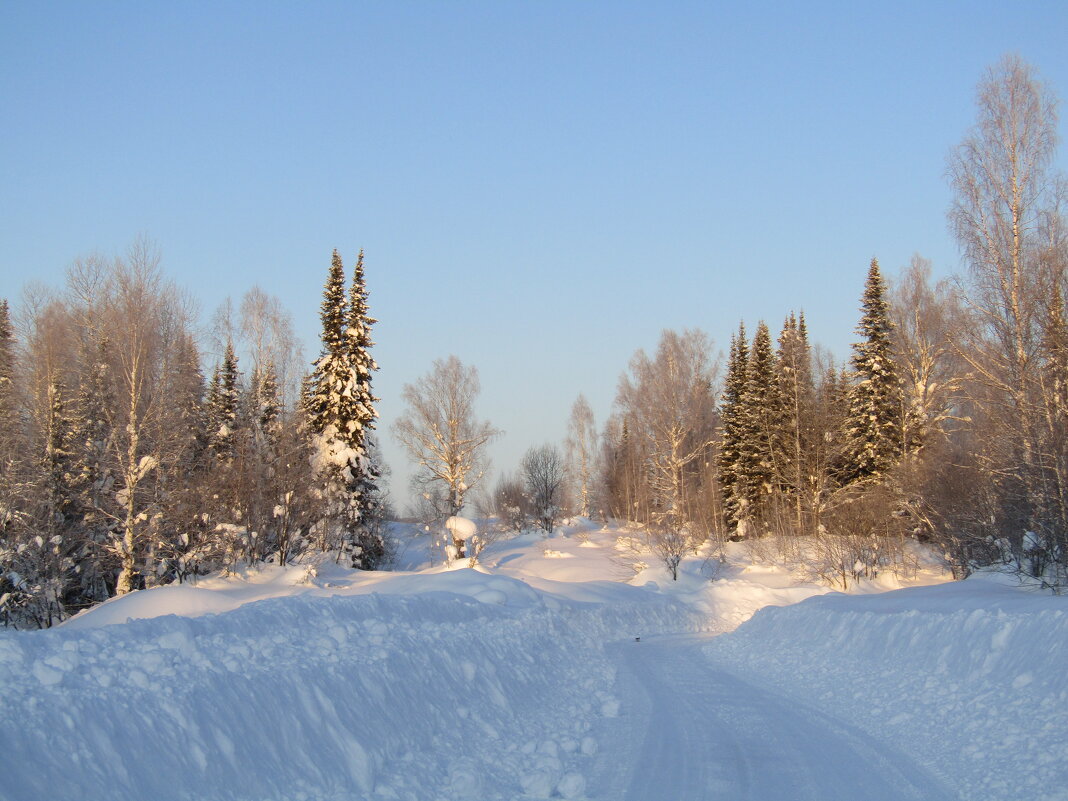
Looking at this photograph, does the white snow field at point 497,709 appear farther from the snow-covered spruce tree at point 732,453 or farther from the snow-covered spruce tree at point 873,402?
the snow-covered spruce tree at point 732,453

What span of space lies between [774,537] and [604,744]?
2907 centimetres

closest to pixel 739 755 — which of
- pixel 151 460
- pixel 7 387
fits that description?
pixel 151 460

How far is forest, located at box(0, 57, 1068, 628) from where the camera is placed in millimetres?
17500

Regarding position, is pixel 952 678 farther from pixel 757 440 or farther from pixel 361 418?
pixel 757 440

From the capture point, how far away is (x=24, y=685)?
5.14 meters

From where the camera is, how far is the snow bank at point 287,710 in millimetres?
4938

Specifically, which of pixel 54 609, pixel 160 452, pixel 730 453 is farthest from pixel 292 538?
pixel 730 453

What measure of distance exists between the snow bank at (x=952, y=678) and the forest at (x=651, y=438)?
5.31 meters

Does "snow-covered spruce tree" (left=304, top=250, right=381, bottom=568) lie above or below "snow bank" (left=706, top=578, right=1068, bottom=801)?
above

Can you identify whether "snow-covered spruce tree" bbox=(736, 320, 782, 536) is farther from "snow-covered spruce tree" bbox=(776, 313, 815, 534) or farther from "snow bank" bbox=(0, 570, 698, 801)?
"snow bank" bbox=(0, 570, 698, 801)

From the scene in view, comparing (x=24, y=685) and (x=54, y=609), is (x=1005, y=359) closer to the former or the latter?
(x=24, y=685)

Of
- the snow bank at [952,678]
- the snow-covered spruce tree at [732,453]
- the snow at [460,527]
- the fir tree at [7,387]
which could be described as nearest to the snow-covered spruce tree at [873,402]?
the snow-covered spruce tree at [732,453]

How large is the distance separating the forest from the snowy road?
9.13 metres

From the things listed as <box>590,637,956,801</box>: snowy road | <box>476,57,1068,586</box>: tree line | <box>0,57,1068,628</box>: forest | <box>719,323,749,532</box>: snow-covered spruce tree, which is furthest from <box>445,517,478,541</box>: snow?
<box>590,637,956,801</box>: snowy road
